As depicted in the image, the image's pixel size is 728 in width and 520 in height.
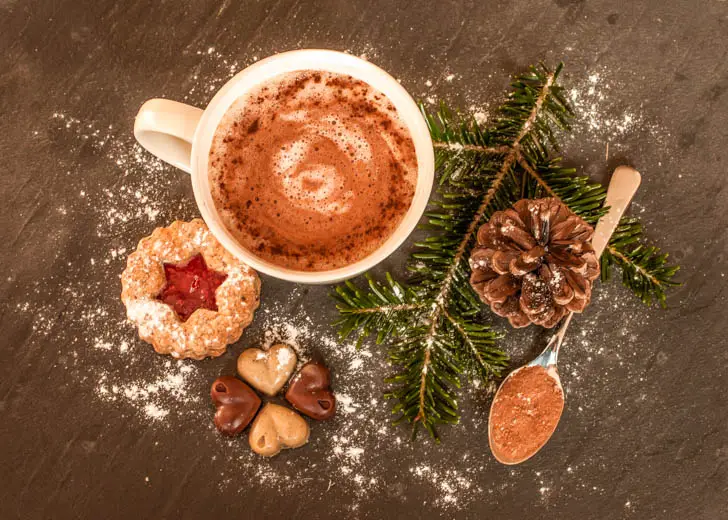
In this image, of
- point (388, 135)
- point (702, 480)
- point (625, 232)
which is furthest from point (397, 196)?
point (702, 480)

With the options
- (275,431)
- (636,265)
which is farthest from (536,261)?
(275,431)

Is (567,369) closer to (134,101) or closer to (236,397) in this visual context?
(236,397)

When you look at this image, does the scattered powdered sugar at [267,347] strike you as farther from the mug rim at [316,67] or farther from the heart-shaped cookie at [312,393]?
the mug rim at [316,67]

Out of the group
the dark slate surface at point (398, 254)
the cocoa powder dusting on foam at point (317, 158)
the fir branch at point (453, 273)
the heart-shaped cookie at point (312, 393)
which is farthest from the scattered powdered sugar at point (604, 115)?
the heart-shaped cookie at point (312, 393)

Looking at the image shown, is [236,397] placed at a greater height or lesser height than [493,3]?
lesser

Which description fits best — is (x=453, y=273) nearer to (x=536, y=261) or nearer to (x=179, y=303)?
(x=536, y=261)

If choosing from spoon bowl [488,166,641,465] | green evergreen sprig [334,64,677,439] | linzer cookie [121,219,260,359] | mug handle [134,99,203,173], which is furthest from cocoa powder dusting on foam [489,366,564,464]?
mug handle [134,99,203,173]
